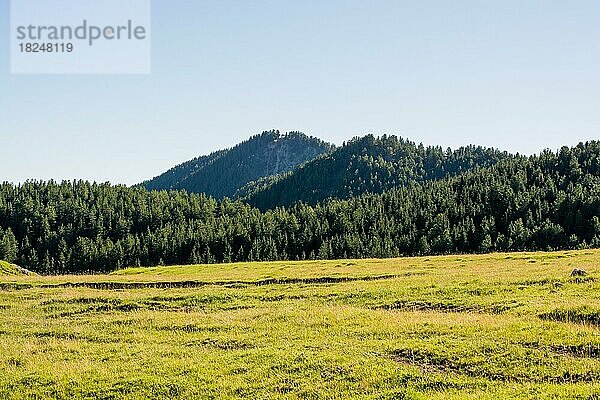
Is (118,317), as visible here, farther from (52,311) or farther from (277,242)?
(277,242)

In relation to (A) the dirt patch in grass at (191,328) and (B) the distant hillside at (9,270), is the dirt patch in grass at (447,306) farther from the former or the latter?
(B) the distant hillside at (9,270)

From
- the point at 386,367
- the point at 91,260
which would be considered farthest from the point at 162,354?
the point at 91,260

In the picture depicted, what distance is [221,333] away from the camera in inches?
1442

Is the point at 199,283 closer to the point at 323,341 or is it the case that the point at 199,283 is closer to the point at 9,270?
the point at 323,341

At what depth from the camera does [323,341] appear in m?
32.2

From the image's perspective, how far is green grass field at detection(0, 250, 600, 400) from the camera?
80.6ft

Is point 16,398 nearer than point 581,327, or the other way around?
point 16,398

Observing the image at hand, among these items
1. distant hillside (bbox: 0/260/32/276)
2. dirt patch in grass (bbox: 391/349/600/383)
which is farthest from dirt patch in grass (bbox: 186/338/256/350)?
distant hillside (bbox: 0/260/32/276)

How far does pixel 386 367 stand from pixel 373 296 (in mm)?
20837

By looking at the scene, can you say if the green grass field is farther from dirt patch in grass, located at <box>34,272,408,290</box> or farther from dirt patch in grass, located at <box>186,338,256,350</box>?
dirt patch in grass, located at <box>34,272,408,290</box>

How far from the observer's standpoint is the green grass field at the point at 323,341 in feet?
80.6

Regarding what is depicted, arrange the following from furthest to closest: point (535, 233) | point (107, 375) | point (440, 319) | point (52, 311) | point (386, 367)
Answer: point (535, 233) < point (52, 311) < point (440, 319) < point (107, 375) < point (386, 367)

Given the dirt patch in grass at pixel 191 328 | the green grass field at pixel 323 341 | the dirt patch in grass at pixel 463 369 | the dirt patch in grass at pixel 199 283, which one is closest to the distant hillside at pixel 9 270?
the dirt patch in grass at pixel 199 283

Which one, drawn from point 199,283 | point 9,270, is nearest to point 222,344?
point 199,283
